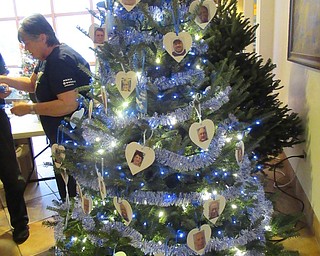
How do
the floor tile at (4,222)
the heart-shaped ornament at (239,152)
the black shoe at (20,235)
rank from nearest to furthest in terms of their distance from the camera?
the heart-shaped ornament at (239,152) < the black shoe at (20,235) < the floor tile at (4,222)

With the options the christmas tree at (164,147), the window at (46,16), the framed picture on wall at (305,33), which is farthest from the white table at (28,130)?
the window at (46,16)

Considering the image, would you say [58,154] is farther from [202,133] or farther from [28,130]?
[28,130]

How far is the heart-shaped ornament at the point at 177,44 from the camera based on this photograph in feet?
3.80

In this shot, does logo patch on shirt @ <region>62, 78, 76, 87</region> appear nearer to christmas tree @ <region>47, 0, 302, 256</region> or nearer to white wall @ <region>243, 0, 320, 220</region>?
christmas tree @ <region>47, 0, 302, 256</region>

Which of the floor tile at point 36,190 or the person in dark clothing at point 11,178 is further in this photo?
the floor tile at point 36,190

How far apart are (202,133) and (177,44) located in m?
0.32

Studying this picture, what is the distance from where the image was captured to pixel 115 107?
131cm

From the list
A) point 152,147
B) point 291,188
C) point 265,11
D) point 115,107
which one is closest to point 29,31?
point 115,107

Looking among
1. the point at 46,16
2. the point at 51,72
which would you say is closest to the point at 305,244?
the point at 51,72

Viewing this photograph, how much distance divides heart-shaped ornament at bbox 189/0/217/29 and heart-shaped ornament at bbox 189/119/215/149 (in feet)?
1.18

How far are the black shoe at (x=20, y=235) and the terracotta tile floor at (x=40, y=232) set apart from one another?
0.10 feet

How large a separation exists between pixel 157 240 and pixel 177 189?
7.8 inches

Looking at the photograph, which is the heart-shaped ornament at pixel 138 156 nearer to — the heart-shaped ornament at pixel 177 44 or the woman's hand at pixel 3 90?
the heart-shaped ornament at pixel 177 44

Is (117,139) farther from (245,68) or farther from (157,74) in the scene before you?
(245,68)
